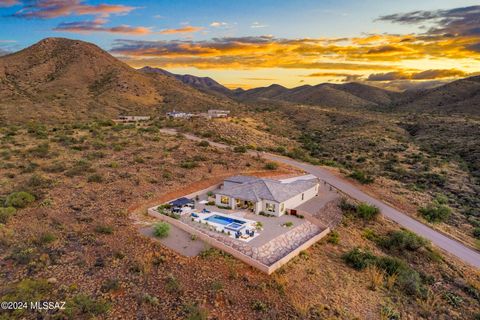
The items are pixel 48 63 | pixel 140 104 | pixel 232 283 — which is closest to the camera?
pixel 232 283

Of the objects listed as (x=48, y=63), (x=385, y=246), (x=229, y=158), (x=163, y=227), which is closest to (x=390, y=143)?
(x=229, y=158)

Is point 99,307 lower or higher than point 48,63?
lower

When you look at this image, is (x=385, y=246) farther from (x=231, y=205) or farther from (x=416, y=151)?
(x=416, y=151)

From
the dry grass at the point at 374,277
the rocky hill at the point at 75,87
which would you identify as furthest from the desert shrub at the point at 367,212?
the rocky hill at the point at 75,87

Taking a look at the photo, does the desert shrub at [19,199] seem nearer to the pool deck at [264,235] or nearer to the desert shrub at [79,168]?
the desert shrub at [79,168]

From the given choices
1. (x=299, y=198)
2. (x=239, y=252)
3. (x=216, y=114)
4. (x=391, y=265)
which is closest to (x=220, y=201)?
(x=299, y=198)

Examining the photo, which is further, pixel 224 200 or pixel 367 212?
pixel 224 200

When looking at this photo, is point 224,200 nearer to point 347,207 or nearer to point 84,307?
point 347,207
